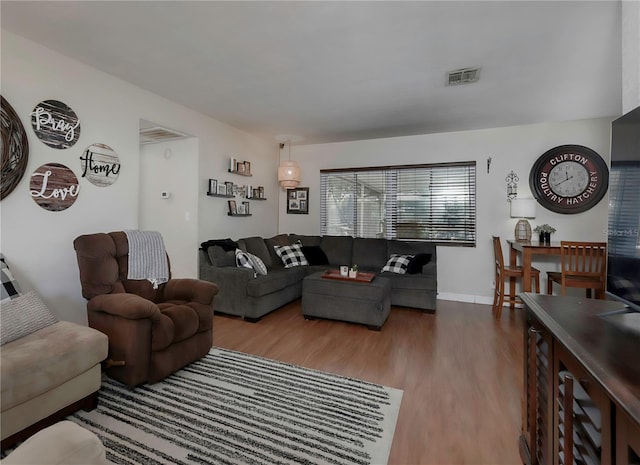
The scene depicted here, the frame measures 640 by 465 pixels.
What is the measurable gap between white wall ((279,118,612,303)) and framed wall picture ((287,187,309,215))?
1150mm

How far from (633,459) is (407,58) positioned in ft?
8.78

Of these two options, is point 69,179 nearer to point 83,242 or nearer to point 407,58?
point 83,242

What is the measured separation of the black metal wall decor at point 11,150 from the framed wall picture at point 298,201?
380 cm

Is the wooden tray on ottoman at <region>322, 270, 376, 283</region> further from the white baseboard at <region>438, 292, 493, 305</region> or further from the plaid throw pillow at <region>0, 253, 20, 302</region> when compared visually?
the plaid throw pillow at <region>0, 253, 20, 302</region>

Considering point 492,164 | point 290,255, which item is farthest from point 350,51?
point 492,164

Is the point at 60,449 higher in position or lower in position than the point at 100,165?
lower

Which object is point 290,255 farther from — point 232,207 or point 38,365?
point 38,365

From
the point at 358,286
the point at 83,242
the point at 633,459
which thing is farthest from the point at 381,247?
the point at 633,459

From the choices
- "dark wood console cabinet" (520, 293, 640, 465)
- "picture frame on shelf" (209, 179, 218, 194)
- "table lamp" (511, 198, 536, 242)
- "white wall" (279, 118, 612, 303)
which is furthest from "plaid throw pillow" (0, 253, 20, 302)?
"table lamp" (511, 198, 536, 242)

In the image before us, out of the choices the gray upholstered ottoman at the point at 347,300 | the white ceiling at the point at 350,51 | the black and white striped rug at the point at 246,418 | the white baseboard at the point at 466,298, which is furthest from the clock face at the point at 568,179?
the black and white striped rug at the point at 246,418

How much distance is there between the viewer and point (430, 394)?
2143 mm

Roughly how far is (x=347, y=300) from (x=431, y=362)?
1.09 metres

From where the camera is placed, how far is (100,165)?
9.61 ft

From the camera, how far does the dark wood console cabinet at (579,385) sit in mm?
729
